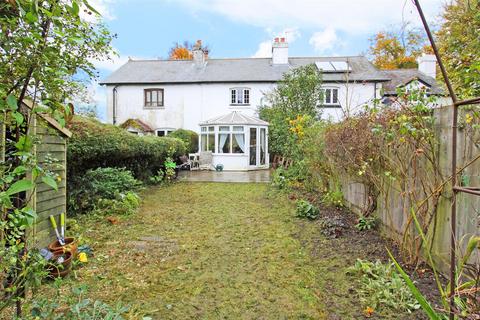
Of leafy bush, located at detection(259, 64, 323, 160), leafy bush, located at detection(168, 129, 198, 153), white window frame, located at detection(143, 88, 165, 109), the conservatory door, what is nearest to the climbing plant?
leafy bush, located at detection(259, 64, 323, 160)

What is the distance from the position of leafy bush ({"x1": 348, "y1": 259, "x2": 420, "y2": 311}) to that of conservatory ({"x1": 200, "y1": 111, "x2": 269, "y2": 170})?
12864 millimetres

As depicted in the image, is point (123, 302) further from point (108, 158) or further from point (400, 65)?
point (400, 65)

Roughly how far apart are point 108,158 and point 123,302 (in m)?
5.43

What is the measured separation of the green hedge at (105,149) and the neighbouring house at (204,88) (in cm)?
960

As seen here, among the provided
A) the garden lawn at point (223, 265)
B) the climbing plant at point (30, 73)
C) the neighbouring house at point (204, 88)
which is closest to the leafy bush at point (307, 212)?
the garden lawn at point (223, 265)

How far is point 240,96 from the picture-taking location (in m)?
20.2

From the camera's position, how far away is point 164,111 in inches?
816

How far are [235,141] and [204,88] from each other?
226 inches

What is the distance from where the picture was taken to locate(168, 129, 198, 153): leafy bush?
59.7ft

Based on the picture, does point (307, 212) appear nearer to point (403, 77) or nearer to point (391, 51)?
point (403, 77)

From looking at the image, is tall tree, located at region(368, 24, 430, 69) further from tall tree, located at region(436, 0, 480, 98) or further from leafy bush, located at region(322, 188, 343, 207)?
leafy bush, located at region(322, 188, 343, 207)

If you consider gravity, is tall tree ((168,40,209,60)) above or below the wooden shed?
above

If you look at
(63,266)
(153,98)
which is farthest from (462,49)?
(153,98)

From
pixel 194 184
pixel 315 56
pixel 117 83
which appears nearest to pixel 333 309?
pixel 194 184
